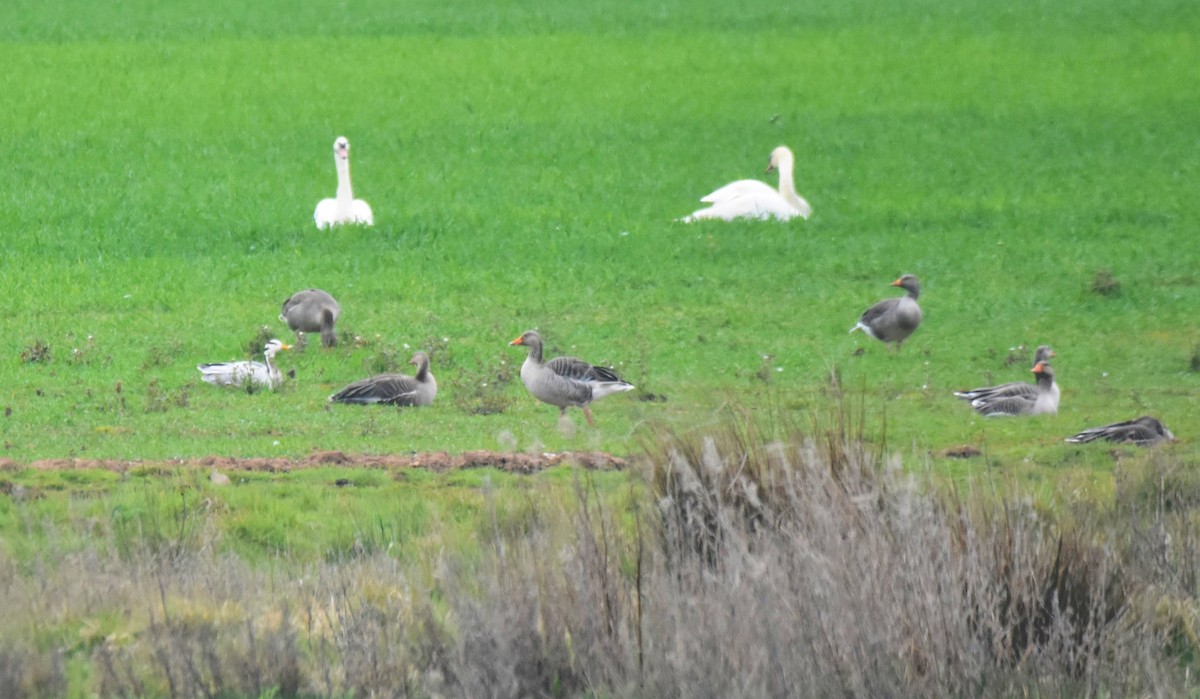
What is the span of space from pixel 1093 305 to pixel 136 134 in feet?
64.6

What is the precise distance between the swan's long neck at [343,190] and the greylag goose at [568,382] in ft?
34.7

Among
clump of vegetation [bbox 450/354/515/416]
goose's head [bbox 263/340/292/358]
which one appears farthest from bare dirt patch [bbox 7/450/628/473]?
goose's head [bbox 263/340/292/358]

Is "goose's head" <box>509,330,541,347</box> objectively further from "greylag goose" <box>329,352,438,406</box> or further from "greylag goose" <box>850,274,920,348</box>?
"greylag goose" <box>850,274,920,348</box>

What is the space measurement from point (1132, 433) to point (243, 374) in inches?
296

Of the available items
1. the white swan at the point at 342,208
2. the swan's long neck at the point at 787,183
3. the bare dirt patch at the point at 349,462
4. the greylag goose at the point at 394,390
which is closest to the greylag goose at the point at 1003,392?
the bare dirt patch at the point at 349,462

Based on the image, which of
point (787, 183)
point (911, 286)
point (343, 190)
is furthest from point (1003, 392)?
point (343, 190)

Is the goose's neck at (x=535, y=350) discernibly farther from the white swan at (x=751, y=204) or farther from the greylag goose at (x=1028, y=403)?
the white swan at (x=751, y=204)

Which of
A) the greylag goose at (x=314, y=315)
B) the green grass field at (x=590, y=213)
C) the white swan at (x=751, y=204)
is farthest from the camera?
the white swan at (x=751, y=204)

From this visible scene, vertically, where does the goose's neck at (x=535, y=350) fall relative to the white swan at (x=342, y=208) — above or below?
below

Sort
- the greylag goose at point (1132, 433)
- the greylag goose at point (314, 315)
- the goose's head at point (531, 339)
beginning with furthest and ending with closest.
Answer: the greylag goose at point (314, 315), the goose's head at point (531, 339), the greylag goose at point (1132, 433)

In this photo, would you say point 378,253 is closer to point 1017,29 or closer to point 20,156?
point 20,156

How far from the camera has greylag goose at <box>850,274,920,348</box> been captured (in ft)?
56.2

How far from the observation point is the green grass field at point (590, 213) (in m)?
15.1

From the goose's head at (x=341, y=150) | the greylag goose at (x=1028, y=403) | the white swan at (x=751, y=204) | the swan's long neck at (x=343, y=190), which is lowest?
the greylag goose at (x=1028, y=403)
